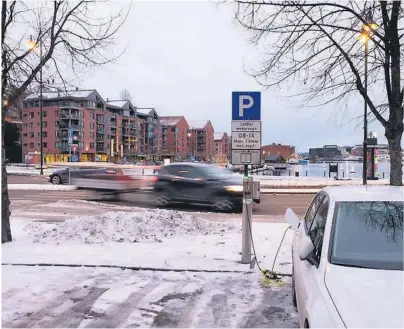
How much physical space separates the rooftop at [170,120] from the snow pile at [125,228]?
405ft

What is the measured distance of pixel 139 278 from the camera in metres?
5.96

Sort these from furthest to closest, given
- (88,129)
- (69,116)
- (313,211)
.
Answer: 1. (88,129)
2. (69,116)
3. (313,211)

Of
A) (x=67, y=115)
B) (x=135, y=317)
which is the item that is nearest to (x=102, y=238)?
(x=135, y=317)

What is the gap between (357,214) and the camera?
11.9ft

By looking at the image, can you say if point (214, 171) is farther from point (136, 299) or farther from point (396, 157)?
point (136, 299)

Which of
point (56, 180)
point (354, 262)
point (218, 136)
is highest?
point (218, 136)

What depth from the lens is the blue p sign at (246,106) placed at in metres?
7.02

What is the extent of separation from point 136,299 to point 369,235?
295 centimetres

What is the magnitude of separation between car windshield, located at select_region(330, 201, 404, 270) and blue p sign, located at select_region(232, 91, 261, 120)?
3.51 m

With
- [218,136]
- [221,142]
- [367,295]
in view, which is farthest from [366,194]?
[218,136]

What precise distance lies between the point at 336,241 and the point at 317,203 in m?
1.41

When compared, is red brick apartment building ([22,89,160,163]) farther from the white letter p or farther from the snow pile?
the white letter p

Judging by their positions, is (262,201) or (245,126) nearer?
(245,126)

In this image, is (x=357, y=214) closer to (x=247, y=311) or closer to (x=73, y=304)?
(x=247, y=311)
